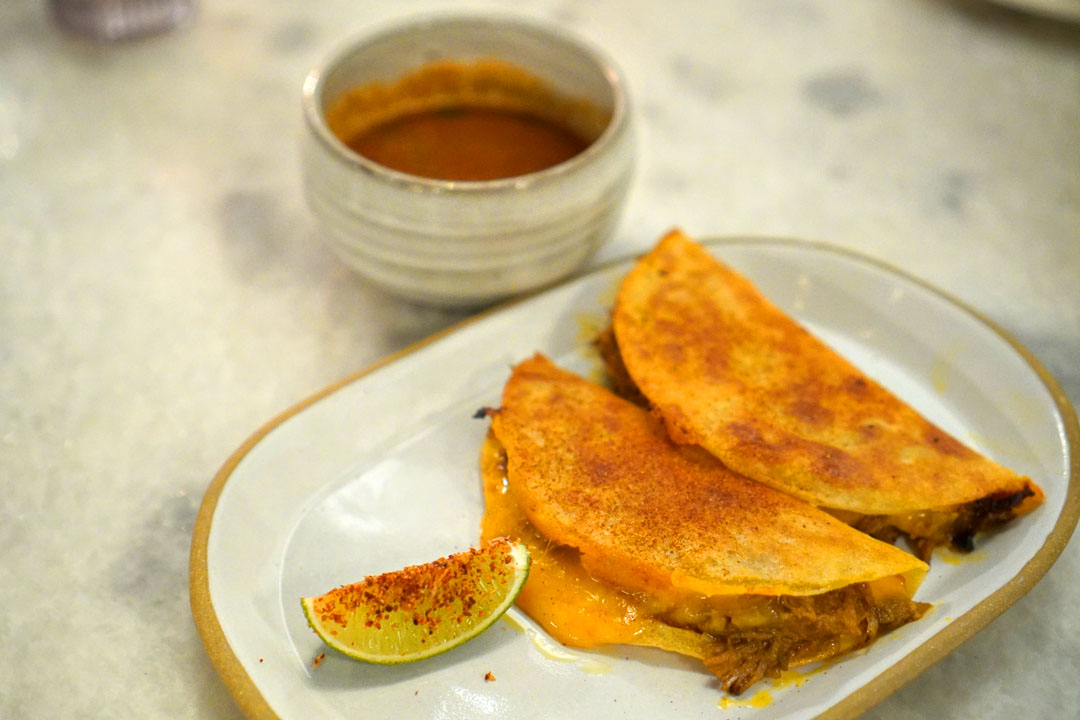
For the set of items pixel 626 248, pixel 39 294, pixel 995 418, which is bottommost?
pixel 39 294

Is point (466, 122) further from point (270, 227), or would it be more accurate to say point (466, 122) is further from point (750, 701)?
point (750, 701)

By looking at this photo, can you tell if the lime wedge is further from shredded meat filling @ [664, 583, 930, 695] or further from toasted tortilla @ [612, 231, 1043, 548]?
toasted tortilla @ [612, 231, 1043, 548]

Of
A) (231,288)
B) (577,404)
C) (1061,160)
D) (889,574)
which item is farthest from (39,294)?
(1061,160)

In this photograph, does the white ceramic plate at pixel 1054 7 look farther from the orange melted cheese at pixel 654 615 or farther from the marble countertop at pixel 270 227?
the orange melted cheese at pixel 654 615

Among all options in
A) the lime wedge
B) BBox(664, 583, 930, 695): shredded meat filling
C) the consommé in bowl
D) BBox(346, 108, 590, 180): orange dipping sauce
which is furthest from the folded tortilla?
BBox(346, 108, 590, 180): orange dipping sauce

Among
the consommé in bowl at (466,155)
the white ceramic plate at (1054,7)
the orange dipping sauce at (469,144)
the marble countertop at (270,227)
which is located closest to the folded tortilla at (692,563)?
the marble countertop at (270,227)

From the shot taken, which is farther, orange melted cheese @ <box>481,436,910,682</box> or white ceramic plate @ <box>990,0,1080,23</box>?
white ceramic plate @ <box>990,0,1080,23</box>

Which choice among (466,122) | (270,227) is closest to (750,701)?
(466,122)

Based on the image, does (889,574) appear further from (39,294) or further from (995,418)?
(39,294)
